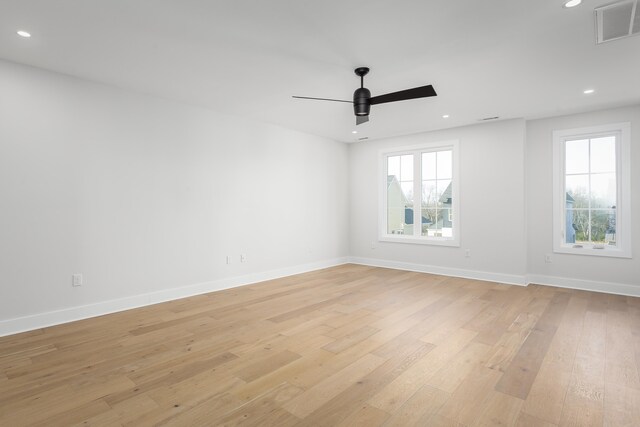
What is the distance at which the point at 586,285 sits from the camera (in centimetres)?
492

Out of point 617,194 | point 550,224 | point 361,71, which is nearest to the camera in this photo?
point 361,71

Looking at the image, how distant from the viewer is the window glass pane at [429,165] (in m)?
6.17

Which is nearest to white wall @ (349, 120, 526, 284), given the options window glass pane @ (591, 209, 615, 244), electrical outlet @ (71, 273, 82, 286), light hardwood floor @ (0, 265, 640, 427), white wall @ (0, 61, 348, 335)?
window glass pane @ (591, 209, 615, 244)

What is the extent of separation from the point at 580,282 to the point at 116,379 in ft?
19.2

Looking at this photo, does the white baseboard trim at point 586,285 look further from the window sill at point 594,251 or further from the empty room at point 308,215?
the window sill at point 594,251

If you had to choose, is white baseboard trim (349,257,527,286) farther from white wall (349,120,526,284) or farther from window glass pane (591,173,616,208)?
window glass pane (591,173,616,208)

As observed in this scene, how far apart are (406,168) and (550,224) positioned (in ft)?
8.29

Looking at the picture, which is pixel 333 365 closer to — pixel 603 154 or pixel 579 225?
pixel 579 225

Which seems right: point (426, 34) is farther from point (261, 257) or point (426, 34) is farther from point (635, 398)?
point (261, 257)

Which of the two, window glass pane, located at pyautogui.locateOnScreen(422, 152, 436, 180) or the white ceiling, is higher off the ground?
the white ceiling

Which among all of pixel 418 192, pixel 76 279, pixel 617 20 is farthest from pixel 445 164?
pixel 76 279

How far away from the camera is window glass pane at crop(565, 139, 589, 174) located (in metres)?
5.01

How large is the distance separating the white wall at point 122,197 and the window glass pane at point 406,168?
2.23 meters

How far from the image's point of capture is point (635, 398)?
6.85ft
